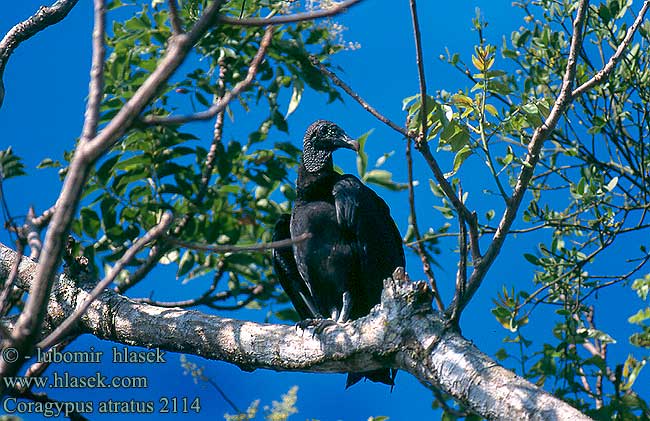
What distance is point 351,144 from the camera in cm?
343

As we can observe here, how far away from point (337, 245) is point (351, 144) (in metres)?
0.45

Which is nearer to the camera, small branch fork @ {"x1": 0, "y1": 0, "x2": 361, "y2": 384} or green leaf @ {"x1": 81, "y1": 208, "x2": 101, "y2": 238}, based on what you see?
small branch fork @ {"x1": 0, "y1": 0, "x2": 361, "y2": 384}

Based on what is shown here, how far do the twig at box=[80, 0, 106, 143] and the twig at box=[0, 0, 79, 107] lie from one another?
76.8 inches

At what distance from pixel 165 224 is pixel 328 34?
8.46 ft

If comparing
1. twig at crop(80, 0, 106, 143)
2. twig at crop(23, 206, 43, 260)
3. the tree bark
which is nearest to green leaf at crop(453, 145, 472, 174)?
the tree bark

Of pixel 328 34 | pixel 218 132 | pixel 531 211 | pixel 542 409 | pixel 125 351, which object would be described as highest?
pixel 328 34

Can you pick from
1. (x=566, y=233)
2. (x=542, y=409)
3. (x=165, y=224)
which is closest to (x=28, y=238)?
(x=165, y=224)

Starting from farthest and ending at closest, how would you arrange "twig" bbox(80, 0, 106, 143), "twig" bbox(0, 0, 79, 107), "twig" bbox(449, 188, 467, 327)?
1. "twig" bbox(0, 0, 79, 107)
2. "twig" bbox(449, 188, 467, 327)
3. "twig" bbox(80, 0, 106, 143)

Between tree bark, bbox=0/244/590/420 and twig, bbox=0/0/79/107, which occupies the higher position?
twig, bbox=0/0/79/107

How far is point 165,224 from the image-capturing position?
3.87 ft

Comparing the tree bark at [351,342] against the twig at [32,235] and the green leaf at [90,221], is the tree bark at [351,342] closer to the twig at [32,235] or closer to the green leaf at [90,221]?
the green leaf at [90,221]

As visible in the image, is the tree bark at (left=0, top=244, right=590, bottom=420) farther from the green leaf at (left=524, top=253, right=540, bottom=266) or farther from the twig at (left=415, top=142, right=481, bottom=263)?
the green leaf at (left=524, top=253, right=540, bottom=266)

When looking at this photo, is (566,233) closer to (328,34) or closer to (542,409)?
(328,34)

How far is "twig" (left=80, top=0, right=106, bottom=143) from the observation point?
1.02 metres
